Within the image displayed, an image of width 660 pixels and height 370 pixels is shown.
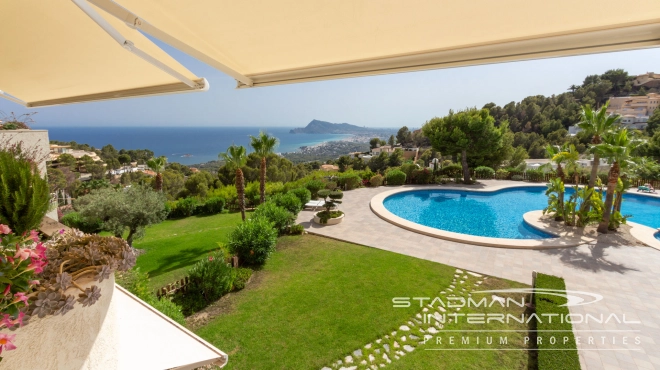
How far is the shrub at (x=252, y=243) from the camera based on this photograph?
306 inches

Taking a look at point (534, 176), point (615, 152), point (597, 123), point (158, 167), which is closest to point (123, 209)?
point (158, 167)

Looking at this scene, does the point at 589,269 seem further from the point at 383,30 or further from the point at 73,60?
the point at 73,60

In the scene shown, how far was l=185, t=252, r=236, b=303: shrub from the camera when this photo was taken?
621cm

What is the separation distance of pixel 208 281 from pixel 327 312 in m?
2.75

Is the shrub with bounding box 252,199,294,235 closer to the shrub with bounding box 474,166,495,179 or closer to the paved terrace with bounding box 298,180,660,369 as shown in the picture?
the paved terrace with bounding box 298,180,660,369

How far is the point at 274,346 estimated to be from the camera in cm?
473

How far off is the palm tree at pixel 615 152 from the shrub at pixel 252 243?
10914mm

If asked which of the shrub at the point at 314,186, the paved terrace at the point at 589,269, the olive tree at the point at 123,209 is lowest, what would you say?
the paved terrace at the point at 589,269

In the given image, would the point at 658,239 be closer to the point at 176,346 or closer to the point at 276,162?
the point at 176,346

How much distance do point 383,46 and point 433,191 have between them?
57.3ft

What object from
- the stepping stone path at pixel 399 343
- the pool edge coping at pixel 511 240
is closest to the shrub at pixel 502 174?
the pool edge coping at pixel 511 240

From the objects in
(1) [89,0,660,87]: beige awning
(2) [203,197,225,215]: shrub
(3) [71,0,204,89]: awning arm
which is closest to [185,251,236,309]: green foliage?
(3) [71,0,204,89]: awning arm

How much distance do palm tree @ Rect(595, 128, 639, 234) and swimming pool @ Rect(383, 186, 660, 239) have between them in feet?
7.39

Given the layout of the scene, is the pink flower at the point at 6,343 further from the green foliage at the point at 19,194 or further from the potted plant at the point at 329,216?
the potted plant at the point at 329,216
